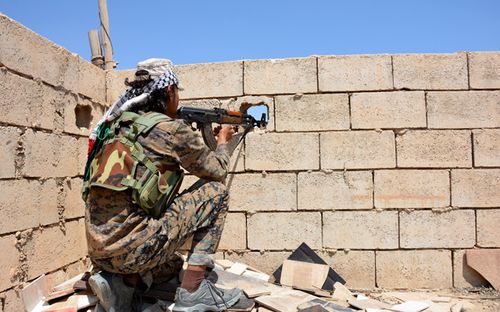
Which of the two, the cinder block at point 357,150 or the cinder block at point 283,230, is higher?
the cinder block at point 357,150

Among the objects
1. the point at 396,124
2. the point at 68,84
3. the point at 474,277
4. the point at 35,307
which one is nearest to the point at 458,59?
the point at 396,124

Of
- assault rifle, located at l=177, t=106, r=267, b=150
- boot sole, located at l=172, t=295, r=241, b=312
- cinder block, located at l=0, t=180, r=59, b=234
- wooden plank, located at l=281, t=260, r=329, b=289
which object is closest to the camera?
boot sole, located at l=172, t=295, r=241, b=312

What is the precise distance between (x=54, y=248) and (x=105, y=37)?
2.59m

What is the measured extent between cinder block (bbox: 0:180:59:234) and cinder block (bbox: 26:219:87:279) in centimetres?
12

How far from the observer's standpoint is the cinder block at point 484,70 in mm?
4664

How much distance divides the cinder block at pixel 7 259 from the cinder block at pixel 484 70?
423cm

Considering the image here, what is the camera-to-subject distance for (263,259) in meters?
4.73

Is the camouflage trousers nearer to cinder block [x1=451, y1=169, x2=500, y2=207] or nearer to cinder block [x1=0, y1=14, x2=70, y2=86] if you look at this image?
cinder block [x1=0, y1=14, x2=70, y2=86]

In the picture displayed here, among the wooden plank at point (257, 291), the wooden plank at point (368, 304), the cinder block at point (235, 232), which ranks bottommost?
the wooden plank at point (368, 304)

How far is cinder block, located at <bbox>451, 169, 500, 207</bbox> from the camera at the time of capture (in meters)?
4.61

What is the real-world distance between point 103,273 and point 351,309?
1.90 metres

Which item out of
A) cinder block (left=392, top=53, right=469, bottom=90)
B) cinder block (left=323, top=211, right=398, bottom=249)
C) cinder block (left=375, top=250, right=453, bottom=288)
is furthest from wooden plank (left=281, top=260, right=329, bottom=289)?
cinder block (left=392, top=53, right=469, bottom=90)

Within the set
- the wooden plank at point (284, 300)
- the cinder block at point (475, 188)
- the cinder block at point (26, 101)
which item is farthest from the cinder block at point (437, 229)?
the cinder block at point (26, 101)

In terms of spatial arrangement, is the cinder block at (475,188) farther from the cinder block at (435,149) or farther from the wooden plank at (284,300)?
the wooden plank at (284,300)
